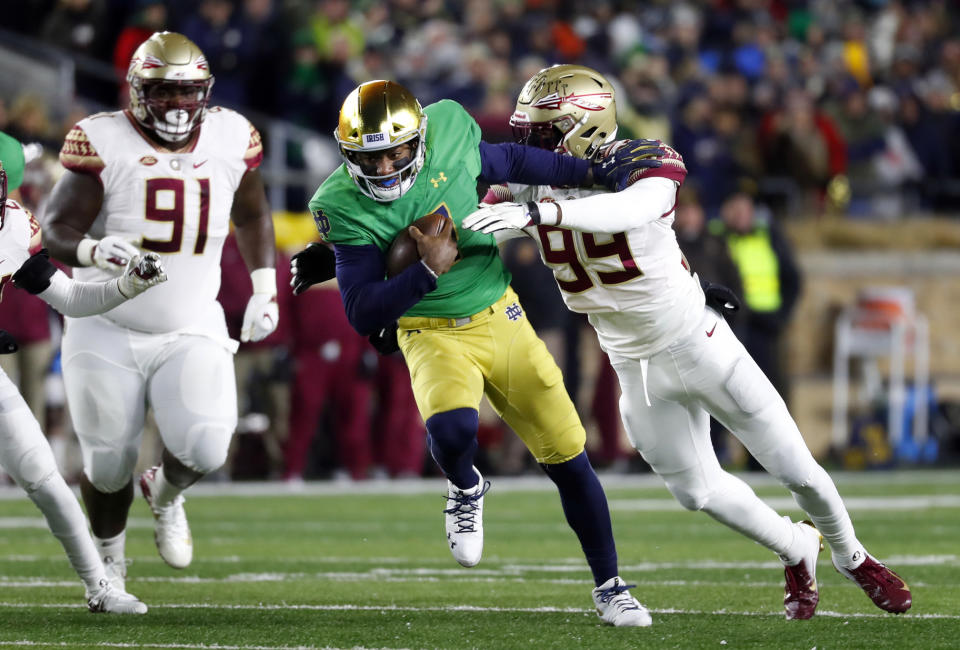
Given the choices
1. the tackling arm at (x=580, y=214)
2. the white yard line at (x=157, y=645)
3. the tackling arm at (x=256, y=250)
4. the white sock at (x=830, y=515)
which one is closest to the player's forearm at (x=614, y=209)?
the tackling arm at (x=580, y=214)

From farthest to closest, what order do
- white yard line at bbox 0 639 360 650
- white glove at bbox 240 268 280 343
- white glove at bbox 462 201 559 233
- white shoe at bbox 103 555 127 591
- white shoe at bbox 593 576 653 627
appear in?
white shoe at bbox 103 555 127 591
white glove at bbox 240 268 280 343
white shoe at bbox 593 576 653 627
white glove at bbox 462 201 559 233
white yard line at bbox 0 639 360 650

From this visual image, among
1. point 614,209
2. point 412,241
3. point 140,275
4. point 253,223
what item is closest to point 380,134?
point 412,241

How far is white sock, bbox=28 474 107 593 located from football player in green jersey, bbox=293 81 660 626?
93 cm

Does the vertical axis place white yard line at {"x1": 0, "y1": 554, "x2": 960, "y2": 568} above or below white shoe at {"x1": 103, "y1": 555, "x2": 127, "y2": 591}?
below

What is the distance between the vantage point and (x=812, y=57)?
14.3m

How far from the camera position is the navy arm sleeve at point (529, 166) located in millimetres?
4859

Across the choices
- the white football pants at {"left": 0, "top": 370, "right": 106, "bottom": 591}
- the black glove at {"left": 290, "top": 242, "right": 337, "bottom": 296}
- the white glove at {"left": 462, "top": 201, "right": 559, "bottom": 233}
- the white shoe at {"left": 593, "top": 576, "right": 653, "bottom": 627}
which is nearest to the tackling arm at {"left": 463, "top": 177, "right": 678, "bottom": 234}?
the white glove at {"left": 462, "top": 201, "right": 559, "bottom": 233}

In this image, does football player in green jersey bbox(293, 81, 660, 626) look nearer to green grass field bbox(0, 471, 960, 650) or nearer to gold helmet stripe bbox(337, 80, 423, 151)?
gold helmet stripe bbox(337, 80, 423, 151)

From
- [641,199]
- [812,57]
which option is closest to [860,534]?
[641,199]

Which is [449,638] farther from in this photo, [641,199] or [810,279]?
[810,279]

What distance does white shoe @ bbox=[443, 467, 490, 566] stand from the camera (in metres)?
4.80

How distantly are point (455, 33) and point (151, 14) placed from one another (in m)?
2.82

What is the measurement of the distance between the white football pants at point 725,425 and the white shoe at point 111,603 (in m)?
1.62

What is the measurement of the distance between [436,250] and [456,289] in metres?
0.38
